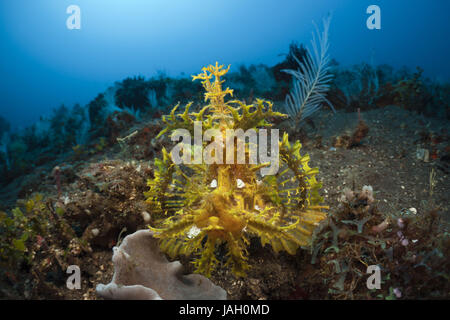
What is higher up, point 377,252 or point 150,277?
point 377,252

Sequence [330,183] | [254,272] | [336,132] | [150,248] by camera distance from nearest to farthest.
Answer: [254,272], [150,248], [330,183], [336,132]

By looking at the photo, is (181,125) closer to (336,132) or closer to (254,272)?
(254,272)

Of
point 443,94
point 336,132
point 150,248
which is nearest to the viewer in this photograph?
point 150,248

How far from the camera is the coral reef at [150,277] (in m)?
2.10

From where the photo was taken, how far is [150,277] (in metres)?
2.44

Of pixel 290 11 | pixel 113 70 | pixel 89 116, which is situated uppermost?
pixel 290 11

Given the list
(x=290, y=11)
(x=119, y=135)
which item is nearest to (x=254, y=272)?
(x=119, y=135)

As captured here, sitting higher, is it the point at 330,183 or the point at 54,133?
the point at 54,133

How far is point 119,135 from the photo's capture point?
7.34 metres

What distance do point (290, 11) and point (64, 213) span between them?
98.0 meters

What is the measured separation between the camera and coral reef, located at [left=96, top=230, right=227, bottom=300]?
2.10 metres

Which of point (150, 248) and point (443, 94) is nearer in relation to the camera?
point (150, 248)

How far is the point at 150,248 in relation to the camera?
2643 mm

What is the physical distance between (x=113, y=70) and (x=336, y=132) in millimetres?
97576
